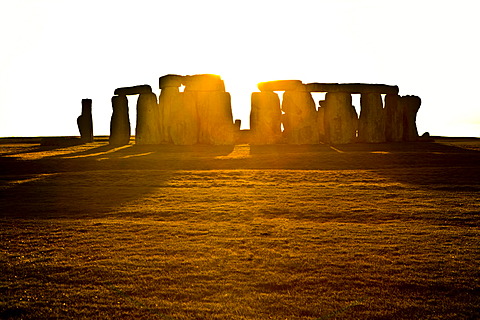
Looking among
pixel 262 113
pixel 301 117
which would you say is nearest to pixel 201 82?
pixel 262 113

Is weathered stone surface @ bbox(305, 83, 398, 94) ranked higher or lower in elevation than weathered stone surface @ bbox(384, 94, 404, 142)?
higher

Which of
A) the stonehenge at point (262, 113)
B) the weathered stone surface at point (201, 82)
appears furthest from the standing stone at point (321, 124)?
the weathered stone surface at point (201, 82)

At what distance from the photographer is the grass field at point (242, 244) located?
6426 mm

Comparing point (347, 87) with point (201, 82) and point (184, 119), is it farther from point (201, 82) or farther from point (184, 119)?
point (184, 119)

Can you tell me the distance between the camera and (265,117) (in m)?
29.2

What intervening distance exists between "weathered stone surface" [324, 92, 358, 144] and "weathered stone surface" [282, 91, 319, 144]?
1195mm

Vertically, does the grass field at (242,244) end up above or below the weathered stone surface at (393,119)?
below

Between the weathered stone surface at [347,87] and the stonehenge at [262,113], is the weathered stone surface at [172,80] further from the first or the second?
the weathered stone surface at [347,87]

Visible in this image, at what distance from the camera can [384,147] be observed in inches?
1074

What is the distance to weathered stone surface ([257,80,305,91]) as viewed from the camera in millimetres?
29061

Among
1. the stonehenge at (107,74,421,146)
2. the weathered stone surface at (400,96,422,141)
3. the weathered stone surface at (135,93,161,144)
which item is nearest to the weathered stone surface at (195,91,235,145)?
the stonehenge at (107,74,421,146)

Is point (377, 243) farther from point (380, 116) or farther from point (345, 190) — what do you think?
point (380, 116)

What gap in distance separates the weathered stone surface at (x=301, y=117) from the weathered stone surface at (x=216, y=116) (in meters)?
3.45

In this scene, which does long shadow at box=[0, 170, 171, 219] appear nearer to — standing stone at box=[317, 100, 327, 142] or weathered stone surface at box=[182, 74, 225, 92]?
weathered stone surface at box=[182, 74, 225, 92]
